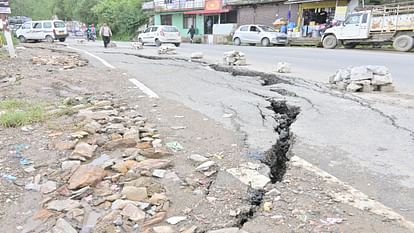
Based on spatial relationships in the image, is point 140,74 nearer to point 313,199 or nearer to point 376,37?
point 313,199

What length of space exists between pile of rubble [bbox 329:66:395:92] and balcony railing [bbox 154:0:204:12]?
32085 mm

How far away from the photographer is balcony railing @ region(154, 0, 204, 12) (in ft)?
125

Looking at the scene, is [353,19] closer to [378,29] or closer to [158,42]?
[378,29]

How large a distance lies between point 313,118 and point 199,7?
3482 centimetres

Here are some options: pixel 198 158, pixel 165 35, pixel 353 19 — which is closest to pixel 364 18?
pixel 353 19

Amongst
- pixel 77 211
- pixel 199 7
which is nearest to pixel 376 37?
pixel 77 211

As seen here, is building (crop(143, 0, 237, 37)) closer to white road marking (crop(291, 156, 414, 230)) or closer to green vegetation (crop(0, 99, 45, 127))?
green vegetation (crop(0, 99, 45, 127))

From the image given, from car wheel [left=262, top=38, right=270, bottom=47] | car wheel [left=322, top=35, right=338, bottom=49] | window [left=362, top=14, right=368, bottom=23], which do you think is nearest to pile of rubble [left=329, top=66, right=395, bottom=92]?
window [left=362, top=14, right=368, bottom=23]

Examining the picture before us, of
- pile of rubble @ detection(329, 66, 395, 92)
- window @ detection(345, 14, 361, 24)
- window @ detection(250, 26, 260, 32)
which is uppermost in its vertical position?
window @ detection(345, 14, 361, 24)

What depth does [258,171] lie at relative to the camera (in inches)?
124

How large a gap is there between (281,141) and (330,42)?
61.6ft

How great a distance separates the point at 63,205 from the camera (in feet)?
8.44

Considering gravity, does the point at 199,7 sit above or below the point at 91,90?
above

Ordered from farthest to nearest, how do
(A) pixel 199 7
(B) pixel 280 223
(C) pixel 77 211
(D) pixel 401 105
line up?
(A) pixel 199 7 < (D) pixel 401 105 < (C) pixel 77 211 < (B) pixel 280 223
